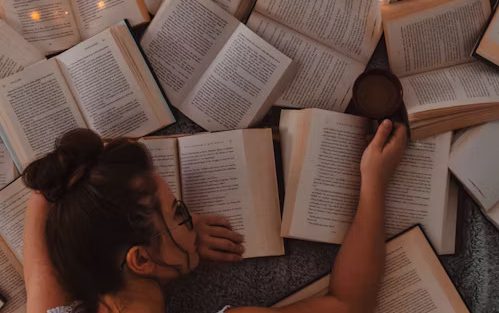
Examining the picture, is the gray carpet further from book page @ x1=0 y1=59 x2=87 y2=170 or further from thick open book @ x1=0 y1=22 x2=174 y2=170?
book page @ x1=0 y1=59 x2=87 y2=170

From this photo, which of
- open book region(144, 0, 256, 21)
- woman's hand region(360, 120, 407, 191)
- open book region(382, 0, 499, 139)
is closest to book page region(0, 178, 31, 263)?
open book region(144, 0, 256, 21)

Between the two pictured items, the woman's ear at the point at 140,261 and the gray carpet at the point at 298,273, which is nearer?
the woman's ear at the point at 140,261

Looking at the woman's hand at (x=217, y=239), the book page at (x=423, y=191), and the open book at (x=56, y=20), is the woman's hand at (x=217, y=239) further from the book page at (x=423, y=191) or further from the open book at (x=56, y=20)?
the open book at (x=56, y=20)

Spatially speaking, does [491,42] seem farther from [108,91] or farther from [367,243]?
[108,91]

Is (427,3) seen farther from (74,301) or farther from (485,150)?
(74,301)

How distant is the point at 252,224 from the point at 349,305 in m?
0.24

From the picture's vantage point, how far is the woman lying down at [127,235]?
29.6 inches

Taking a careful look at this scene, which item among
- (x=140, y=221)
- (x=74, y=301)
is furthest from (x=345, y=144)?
(x=74, y=301)

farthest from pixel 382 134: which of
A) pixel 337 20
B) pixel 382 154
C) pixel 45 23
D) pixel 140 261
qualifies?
pixel 45 23

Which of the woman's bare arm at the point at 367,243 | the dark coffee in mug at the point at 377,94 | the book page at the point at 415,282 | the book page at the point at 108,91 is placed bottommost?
the book page at the point at 415,282

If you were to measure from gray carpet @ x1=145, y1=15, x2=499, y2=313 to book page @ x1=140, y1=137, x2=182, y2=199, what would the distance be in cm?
9

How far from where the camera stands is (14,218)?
109cm

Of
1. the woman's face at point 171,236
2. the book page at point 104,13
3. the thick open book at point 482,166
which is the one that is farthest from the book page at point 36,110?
the thick open book at point 482,166

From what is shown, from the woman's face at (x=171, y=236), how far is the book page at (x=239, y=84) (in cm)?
27
